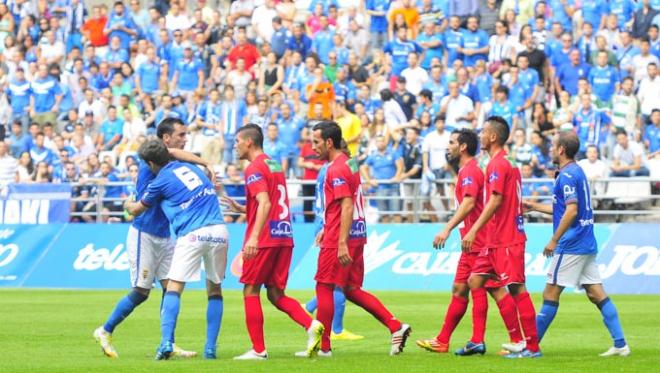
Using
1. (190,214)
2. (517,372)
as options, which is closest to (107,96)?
(190,214)

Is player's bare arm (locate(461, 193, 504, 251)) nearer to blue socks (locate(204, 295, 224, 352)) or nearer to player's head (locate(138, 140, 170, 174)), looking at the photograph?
blue socks (locate(204, 295, 224, 352))

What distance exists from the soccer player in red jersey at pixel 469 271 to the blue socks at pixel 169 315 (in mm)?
2622

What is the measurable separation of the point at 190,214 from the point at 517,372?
146 inches

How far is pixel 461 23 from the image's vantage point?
3259 cm

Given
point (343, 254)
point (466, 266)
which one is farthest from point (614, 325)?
point (343, 254)

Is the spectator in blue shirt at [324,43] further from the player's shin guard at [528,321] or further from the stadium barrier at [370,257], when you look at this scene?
the player's shin guard at [528,321]

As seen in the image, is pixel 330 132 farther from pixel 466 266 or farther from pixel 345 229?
pixel 466 266

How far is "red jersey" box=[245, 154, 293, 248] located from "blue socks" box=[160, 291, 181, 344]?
0.98 metres

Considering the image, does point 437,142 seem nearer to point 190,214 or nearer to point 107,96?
point 107,96

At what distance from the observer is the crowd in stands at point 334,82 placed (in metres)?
29.0

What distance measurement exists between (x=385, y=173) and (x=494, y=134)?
1535cm

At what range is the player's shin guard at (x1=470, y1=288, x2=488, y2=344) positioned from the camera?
45.1 feet

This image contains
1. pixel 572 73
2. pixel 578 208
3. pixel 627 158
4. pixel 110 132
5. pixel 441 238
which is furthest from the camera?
pixel 110 132

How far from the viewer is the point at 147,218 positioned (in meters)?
14.4
